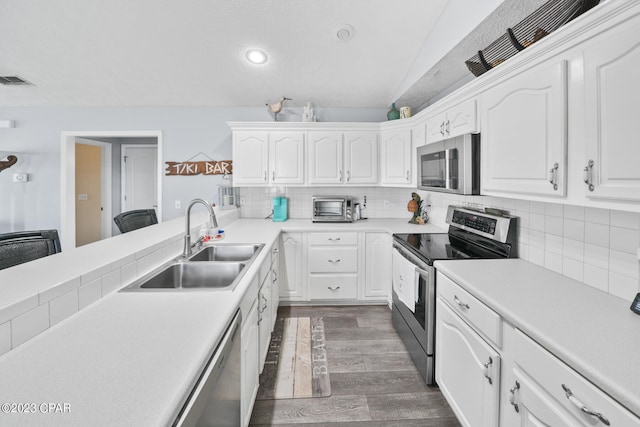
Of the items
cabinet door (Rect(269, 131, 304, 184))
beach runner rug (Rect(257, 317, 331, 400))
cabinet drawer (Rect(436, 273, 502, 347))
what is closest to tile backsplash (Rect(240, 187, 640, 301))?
cabinet drawer (Rect(436, 273, 502, 347))

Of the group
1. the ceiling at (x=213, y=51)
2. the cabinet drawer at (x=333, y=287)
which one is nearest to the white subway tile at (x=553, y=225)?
the ceiling at (x=213, y=51)

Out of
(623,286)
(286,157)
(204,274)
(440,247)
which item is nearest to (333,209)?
(286,157)

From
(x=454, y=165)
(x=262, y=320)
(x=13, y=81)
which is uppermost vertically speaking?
(x=13, y=81)

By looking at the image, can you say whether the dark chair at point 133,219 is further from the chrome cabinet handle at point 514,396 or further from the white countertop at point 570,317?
Result: the chrome cabinet handle at point 514,396

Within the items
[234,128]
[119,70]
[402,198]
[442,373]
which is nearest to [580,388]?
[442,373]

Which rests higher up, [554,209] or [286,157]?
[286,157]

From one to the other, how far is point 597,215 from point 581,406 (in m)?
0.94

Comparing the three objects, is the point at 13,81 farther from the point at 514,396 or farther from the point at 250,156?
the point at 514,396

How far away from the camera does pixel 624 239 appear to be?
125 cm

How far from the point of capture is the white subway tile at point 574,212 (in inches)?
57.1

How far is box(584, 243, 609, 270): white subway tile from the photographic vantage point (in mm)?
1324

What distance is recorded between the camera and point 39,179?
367 cm

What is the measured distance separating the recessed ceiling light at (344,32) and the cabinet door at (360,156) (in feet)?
3.27

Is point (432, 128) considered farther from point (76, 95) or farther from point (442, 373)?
point (76, 95)
